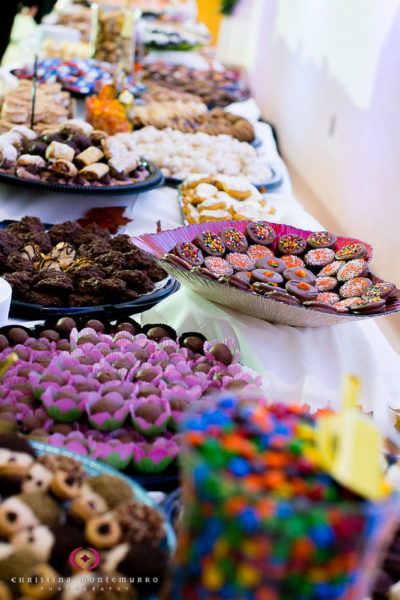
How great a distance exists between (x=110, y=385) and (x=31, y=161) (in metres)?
1.25

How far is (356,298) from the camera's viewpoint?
140cm

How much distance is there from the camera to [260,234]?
A: 1651 millimetres

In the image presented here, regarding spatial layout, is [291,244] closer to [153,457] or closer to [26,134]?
[153,457]

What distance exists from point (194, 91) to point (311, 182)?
1.11 m

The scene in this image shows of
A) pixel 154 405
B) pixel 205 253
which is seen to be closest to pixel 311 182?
pixel 205 253

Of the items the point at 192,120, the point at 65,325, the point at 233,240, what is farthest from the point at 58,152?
the point at 192,120

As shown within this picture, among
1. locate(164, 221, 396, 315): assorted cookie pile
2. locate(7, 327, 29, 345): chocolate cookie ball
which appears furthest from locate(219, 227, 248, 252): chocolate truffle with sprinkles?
locate(7, 327, 29, 345): chocolate cookie ball

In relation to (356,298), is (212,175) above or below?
below

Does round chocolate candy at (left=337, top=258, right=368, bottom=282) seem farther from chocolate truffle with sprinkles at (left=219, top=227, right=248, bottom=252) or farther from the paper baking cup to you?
chocolate truffle with sprinkles at (left=219, top=227, right=248, bottom=252)

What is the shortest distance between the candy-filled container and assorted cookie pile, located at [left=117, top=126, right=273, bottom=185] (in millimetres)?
2101

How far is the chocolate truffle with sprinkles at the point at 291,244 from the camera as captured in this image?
1628 millimetres

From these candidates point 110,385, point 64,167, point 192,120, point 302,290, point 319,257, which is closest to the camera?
point 110,385

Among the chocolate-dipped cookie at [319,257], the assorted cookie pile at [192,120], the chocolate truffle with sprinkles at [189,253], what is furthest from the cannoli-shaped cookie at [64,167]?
the assorted cookie pile at [192,120]

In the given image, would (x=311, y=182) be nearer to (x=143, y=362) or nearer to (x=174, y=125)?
(x=174, y=125)
